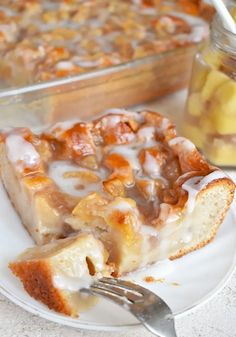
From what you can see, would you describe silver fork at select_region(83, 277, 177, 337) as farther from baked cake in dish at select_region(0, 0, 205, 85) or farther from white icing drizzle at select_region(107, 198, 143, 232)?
baked cake in dish at select_region(0, 0, 205, 85)

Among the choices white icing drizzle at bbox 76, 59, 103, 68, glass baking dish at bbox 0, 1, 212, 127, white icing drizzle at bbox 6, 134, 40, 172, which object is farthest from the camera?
white icing drizzle at bbox 76, 59, 103, 68

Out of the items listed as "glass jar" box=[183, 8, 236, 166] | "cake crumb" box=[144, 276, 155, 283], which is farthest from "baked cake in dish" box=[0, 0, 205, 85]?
"cake crumb" box=[144, 276, 155, 283]

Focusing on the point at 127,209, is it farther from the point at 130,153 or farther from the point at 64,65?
the point at 64,65

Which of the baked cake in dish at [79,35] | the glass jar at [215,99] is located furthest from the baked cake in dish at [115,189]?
the baked cake in dish at [79,35]

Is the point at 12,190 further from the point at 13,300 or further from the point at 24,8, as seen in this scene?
the point at 24,8

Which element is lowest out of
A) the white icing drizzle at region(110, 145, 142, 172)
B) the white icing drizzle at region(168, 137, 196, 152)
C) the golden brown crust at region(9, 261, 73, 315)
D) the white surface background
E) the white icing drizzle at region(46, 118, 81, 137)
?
the white surface background

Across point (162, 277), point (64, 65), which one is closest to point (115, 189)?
point (162, 277)

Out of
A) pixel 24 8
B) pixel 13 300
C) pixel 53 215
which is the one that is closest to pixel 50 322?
pixel 13 300
